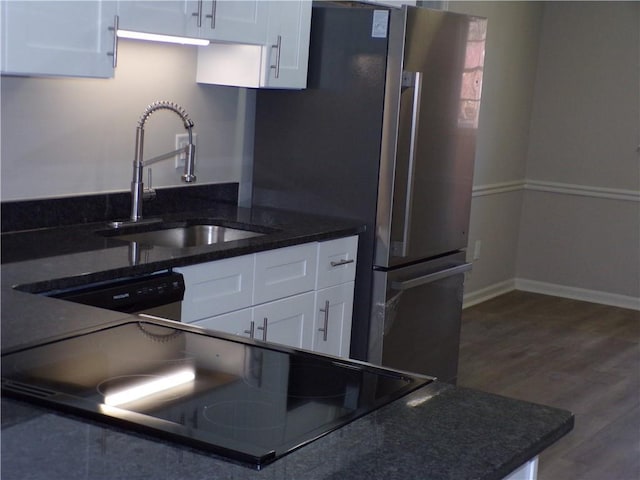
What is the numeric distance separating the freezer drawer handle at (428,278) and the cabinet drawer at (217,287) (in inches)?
30.8

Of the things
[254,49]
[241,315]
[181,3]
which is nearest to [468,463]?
[241,315]

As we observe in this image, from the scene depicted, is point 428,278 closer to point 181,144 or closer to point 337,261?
point 337,261

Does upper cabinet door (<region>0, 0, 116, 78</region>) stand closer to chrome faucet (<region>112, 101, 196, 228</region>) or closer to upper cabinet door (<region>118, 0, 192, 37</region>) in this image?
upper cabinet door (<region>118, 0, 192, 37</region>)

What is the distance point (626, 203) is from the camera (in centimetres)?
619

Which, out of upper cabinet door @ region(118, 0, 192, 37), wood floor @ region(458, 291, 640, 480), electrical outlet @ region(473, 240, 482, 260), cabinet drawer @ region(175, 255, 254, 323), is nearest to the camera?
upper cabinet door @ region(118, 0, 192, 37)

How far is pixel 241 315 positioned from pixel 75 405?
5.71 ft

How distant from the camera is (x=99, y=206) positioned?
333cm

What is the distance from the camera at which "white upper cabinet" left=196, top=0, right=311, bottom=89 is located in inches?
136

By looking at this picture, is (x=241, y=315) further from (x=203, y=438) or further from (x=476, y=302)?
(x=476, y=302)

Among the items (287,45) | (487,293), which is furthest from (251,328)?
(487,293)

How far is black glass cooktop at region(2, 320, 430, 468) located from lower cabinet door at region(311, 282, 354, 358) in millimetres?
1661

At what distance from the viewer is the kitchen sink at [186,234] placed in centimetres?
338

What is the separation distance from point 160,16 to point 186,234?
934mm

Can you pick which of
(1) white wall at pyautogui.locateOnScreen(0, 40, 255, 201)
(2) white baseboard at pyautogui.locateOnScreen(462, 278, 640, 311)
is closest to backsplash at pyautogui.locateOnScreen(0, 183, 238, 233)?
(1) white wall at pyautogui.locateOnScreen(0, 40, 255, 201)
